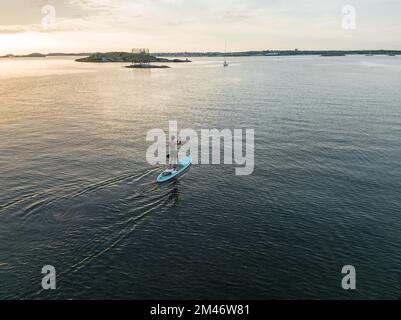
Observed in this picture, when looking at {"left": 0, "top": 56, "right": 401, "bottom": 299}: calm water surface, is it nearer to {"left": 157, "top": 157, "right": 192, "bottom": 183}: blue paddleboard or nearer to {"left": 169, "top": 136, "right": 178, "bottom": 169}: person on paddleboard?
{"left": 157, "top": 157, "right": 192, "bottom": 183}: blue paddleboard

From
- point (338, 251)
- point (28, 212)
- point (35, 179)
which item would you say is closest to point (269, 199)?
point (338, 251)

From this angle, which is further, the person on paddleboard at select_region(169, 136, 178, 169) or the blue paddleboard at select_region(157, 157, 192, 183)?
the person on paddleboard at select_region(169, 136, 178, 169)

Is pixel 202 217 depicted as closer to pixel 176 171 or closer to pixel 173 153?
pixel 176 171

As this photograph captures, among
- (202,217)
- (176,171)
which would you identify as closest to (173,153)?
(176,171)

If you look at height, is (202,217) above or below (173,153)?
below

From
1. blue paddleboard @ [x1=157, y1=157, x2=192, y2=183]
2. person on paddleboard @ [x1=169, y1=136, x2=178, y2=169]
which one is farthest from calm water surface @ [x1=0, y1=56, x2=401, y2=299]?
person on paddleboard @ [x1=169, y1=136, x2=178, y2=169]

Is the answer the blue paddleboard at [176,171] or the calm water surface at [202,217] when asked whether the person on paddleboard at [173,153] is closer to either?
the blue paddleboard at [176,171]

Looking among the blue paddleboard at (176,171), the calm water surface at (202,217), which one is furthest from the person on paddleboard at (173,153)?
the calm water surface at (202,217)

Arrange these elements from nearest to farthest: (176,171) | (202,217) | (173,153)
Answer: (202,217)
(173,153)
(176,171)
